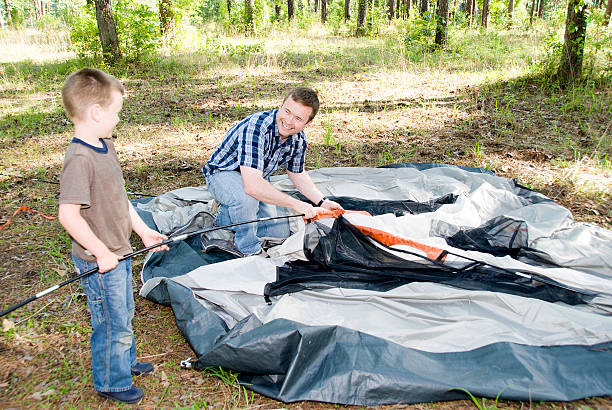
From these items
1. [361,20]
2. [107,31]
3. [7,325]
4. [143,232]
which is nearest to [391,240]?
[143,232]

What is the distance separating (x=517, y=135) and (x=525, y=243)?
272cm

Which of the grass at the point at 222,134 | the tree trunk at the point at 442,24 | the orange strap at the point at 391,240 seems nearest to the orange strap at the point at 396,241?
the orange strap at the point at 391,240

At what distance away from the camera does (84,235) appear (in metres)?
1.63

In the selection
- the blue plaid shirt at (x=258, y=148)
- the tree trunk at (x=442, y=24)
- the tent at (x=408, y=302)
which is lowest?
the tent at (x=408, y=302)

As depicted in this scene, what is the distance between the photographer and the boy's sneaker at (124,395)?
193 centimetres

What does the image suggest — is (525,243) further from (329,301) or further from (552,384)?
(329,301)

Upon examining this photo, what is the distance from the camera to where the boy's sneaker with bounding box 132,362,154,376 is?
2135mm

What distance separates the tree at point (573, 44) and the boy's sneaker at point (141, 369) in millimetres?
6595

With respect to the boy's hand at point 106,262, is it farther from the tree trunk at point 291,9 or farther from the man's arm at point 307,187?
the tree trunk at point 291,9

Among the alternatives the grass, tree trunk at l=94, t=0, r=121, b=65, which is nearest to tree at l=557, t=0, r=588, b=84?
the grass

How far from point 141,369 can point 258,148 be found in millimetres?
1527

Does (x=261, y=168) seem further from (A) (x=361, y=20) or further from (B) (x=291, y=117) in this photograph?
(A) (x=361, y=20)

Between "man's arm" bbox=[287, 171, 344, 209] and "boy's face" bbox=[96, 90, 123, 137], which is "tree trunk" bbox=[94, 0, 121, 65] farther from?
"boy's face" bbox=[96, 90, 123, 137]

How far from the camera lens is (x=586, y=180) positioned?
13.4ft
